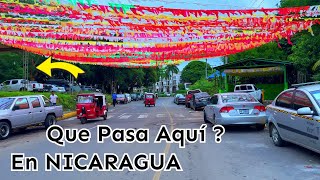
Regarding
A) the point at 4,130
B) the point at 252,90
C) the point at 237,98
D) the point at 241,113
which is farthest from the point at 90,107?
the point at 252,90

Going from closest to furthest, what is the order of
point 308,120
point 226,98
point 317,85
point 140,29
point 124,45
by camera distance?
1. point 308,120
2. point 317,85
3. point 226,98
4. point 140,29
5. point 124,45

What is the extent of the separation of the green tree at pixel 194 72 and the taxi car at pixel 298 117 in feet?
381

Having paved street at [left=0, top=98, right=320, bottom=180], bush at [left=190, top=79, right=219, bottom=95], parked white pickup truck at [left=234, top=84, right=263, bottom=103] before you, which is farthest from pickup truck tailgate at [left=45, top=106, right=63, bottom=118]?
bush at [left=190, top=79, right=219, bottom=95]

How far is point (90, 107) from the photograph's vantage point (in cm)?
2023

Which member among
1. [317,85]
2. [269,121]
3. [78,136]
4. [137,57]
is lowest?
[78,136]

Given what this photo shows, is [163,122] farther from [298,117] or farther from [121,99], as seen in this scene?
[121,99]

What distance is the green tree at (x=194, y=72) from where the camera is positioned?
419 ft

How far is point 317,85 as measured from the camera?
31.1 ft

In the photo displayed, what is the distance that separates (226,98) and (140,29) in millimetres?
6334

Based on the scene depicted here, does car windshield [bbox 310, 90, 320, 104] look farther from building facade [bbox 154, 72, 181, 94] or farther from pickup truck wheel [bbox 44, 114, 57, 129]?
building facade [bbox 154, 72, 181, 94]

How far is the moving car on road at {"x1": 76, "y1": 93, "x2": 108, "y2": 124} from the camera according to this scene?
1997cm

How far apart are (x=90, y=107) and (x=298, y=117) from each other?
13.6 m

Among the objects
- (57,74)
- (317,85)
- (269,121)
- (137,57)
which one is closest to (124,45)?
(137,57)

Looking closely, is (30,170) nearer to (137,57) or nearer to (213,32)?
(213,32)
